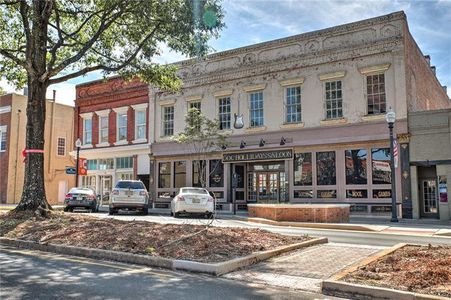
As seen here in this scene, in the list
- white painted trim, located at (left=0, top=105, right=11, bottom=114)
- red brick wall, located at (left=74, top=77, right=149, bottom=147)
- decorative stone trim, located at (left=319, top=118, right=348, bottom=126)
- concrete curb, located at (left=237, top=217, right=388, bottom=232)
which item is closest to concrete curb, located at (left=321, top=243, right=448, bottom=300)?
concrete curb, located at (left=237, top=217, right=388, bottom=232)

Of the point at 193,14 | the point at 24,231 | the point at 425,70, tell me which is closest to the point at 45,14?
the point at 193,14

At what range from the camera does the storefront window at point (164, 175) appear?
29.7m

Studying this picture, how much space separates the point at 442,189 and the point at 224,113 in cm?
1282

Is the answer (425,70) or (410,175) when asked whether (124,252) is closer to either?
(410,175)

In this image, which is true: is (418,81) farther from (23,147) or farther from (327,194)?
(23,147)

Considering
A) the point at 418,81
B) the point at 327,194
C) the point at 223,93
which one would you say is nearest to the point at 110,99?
the point at 223,93

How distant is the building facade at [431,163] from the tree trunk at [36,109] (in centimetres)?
1597

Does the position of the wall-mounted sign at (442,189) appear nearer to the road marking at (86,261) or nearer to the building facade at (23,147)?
the road marking at (86,261)

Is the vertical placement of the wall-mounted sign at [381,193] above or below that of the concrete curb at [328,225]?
above

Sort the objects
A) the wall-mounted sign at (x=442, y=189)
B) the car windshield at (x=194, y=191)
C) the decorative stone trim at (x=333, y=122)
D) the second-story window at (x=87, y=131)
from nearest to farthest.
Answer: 1. the wall-mounted sign at (x=442, y=189)
2. the car windshield at (x=194, y=191)
3. the decorative stone trim at (x=333, y=122)
4. the second-story window at (x=87, y=131)

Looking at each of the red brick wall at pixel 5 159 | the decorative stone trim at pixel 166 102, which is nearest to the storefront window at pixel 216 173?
the decorative stone trim at pixel 166 102

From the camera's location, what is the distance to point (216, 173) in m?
27.5

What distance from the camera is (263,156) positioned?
2511 centimetres

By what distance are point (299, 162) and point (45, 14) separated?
14.6 metres
